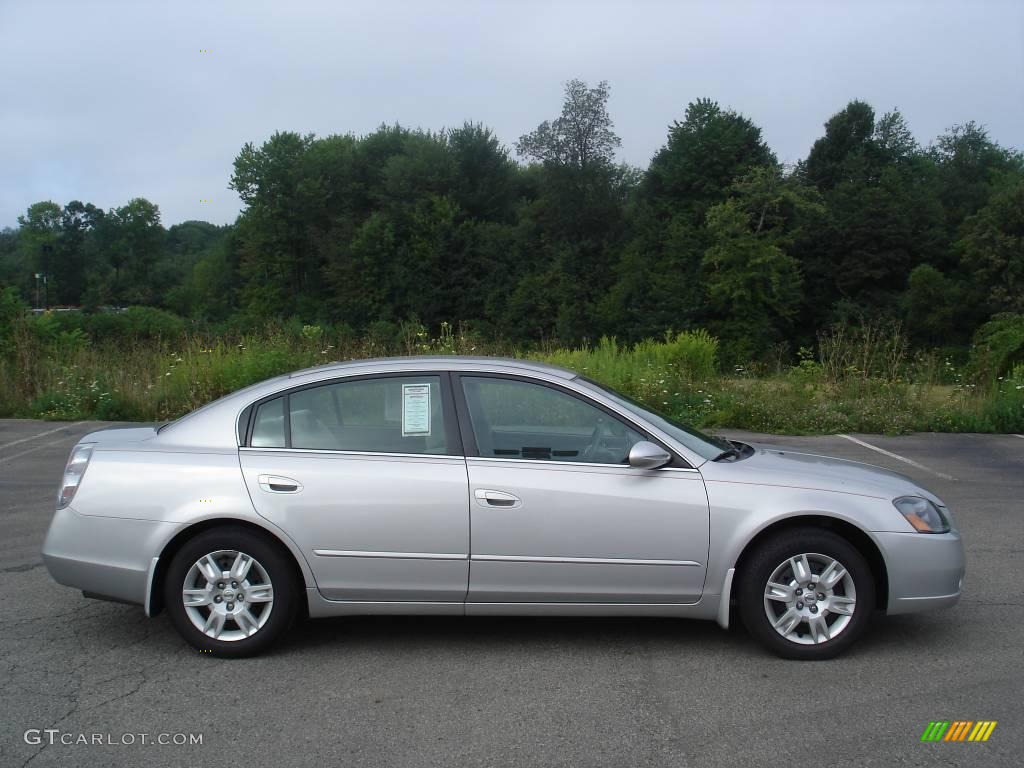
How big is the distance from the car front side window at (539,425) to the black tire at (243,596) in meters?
1.14

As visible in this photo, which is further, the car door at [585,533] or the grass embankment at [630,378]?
the grass embankment at [630,378]

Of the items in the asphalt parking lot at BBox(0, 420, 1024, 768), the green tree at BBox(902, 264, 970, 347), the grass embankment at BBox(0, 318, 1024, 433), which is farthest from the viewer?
the green tree at BBox(902, 264, 970, 347)

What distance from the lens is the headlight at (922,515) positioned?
15.2 feet

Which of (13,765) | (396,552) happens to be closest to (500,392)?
(396,552)

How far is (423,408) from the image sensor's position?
4805mm

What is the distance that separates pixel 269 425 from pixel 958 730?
346 centimetres

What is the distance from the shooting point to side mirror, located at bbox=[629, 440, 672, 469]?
451 cm

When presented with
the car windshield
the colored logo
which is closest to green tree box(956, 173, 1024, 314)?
the car windshield

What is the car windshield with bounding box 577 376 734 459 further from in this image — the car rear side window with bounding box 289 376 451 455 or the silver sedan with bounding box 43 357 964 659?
the car rear side window with bounding box 289 376 451 455

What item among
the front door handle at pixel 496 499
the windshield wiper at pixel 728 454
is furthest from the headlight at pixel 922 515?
the front door handle at pixel 496 499

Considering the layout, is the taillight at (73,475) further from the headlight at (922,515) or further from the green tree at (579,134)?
the green tree at (579,134)

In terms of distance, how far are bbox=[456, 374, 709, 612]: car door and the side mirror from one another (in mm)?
63

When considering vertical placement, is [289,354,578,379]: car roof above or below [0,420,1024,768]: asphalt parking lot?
above

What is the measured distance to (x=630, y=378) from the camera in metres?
13.7
